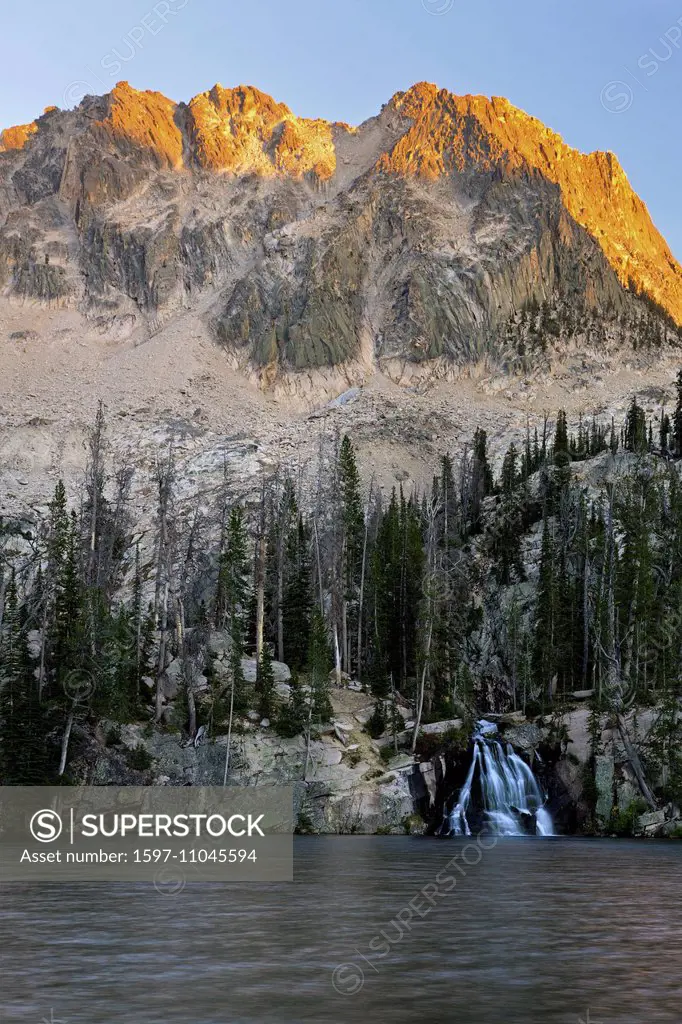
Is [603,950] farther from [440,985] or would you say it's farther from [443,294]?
[443,294]

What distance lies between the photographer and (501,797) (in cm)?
5184

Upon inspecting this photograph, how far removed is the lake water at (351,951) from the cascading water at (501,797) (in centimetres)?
2387

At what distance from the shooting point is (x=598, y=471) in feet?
302

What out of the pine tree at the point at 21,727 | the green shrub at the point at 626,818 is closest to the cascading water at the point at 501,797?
the green shrub at the point at 626,818

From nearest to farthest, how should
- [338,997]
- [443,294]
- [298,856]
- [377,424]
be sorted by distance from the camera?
[338,997]
[298,856]
[377,424]
[443,294]

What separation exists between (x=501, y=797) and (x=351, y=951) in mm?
38732

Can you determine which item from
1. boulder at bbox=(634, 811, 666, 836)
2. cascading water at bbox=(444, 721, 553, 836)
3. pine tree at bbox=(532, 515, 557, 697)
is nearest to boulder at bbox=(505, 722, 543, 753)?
cascading water at bbox=(444, 721, 553, 836)

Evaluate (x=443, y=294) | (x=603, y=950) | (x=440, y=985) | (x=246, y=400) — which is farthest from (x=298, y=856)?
(x=443, y=294)

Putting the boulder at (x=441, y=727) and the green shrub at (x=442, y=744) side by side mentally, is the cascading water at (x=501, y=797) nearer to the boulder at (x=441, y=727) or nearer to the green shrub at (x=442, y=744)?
the green shrub at (x=442, y=744)

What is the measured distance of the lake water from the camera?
11.0m

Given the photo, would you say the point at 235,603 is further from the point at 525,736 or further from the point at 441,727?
the point at 525,736

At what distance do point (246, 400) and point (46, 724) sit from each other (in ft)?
395

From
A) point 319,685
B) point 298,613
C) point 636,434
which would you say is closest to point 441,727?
point 319,685

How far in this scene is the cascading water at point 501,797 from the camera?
50.4m
